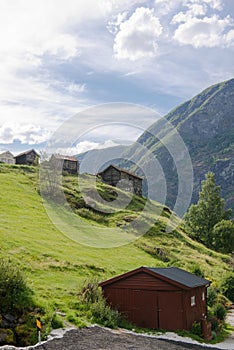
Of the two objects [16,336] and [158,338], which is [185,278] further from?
[16,336]

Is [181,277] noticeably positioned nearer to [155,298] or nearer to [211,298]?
[155,298]

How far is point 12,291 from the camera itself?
22.7m

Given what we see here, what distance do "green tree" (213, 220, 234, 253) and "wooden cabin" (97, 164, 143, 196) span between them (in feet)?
89.0

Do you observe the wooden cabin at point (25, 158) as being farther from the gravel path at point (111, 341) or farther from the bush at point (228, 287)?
the gravel path at point (111, 341)

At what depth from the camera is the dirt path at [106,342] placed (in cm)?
1945

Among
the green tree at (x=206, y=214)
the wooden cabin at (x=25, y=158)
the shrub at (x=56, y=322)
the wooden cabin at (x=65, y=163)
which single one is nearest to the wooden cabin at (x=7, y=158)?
the wooden cabin at (x=25, y=158)

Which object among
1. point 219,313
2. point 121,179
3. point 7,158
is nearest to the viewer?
point 219,313

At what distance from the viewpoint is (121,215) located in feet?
228

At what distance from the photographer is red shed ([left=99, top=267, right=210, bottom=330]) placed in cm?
2609

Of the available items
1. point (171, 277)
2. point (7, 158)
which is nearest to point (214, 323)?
point (171, 277)

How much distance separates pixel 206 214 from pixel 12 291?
230 ft

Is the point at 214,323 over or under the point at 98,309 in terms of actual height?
under

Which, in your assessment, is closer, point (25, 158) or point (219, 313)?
point (219, 313)

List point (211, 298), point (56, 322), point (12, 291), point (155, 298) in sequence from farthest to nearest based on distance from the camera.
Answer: point (211, 298) → point (155, 298) → point (12, 291) → point (56, 322)
